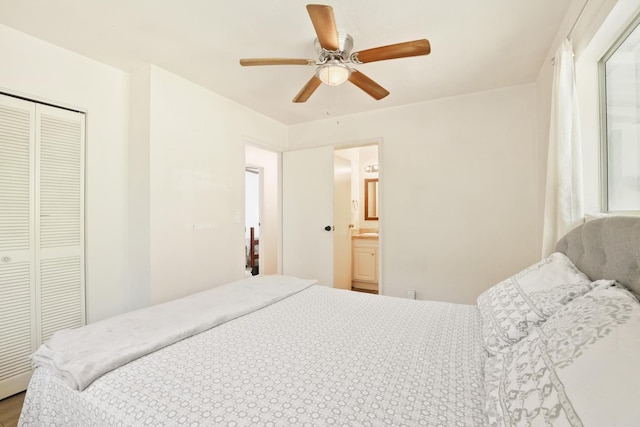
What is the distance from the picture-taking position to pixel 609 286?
963 millimetres

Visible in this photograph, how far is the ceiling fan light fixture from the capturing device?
1947 millimetres

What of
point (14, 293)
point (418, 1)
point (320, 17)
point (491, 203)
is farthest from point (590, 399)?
point (14, 293)

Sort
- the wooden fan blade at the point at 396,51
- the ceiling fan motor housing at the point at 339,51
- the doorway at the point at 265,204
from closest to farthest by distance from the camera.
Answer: the wooden fan blade at the point at 396,51
the ceiling fan motor housing at the point at 339,51
the doorway at the point at 265,204

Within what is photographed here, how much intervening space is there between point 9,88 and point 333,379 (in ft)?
8.95

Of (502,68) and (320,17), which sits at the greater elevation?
(502,68)

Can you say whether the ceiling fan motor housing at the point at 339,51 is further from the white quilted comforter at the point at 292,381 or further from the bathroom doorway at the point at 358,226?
the bathroom doorway at the point at 358,226

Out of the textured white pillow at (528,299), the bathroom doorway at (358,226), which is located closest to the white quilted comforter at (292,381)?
the textured white pillow at (528,299)

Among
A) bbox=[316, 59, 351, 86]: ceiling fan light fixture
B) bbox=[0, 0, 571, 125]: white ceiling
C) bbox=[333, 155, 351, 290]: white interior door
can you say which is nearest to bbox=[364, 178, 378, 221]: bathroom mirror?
bbox=[333, 155, 351, 290]: white interior door

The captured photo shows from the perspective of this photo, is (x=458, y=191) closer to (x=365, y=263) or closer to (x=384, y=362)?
(x=365, y=263)

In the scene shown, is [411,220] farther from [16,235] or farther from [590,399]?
[16,235]

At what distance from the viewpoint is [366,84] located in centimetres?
221

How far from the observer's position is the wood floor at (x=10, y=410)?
1704 mm

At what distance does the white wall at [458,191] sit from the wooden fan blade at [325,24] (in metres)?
1.84

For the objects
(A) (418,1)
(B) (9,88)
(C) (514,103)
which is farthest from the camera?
(C) (514,103)
